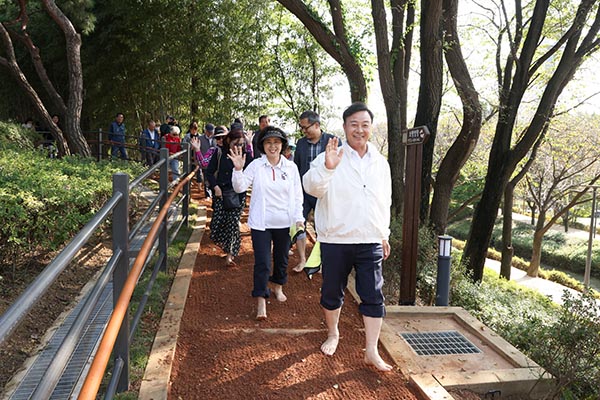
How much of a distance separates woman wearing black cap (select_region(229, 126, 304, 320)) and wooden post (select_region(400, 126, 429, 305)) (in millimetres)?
1222

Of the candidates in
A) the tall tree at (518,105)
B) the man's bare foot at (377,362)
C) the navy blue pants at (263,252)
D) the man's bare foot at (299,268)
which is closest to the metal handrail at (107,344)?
the navy blue pants at (263,252)

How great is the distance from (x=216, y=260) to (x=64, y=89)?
16.4m

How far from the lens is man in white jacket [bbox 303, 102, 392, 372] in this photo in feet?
10.3

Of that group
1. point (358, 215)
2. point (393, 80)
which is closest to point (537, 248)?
point (393, 80)

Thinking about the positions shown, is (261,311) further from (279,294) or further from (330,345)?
(330,345)

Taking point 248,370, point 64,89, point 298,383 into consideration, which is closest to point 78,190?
point 248,370

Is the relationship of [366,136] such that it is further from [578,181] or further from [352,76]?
[578,181]

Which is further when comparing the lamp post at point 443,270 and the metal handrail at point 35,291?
the lamp post at point 443,270

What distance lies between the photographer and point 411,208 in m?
4.78

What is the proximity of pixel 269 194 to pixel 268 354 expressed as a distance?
135 centimetres

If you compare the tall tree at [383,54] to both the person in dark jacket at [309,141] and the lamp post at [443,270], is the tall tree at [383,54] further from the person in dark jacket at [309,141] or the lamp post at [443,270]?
the person in dark jacket at [309,141]

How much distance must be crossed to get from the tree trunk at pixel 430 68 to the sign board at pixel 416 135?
283cm

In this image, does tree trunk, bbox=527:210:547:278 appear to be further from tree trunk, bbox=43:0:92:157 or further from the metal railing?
the metal railing

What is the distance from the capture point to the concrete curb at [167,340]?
2.89 m
